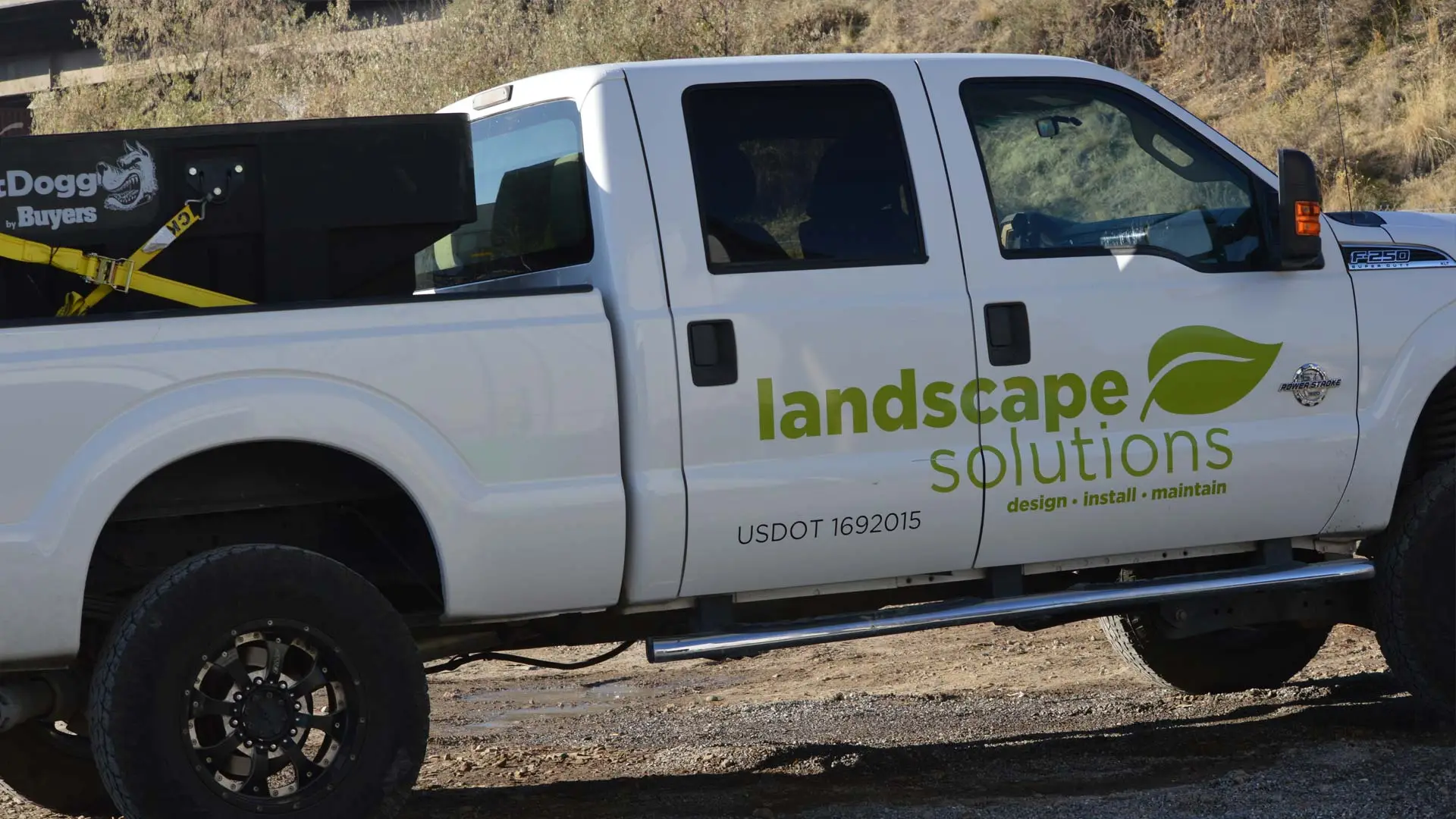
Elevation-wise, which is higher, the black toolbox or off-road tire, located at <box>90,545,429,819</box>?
the black toolbox

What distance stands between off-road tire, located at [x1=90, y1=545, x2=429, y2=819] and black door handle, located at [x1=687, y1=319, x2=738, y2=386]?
105cm

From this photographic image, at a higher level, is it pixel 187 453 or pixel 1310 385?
pixel 187 453

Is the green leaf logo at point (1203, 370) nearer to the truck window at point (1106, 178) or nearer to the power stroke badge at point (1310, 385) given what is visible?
the power stroke badge at point (1310, 385)

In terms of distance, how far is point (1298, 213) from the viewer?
5000 millimetres

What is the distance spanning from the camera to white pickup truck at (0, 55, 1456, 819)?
403cm

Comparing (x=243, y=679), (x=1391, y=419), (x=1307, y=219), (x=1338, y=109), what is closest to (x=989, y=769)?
(x=1391, y=419)

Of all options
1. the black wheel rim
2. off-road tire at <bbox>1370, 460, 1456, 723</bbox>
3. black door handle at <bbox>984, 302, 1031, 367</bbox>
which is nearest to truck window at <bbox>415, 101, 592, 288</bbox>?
black door handle at <bbox>984, 302, 1031, 367</bbox>

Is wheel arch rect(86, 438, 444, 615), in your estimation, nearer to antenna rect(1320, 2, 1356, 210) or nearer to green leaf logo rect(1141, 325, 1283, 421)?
green leaf logo rect(1141, 325, 1283, 421)

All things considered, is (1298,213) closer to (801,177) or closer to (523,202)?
(801,177)

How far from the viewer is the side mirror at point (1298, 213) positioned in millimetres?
4973

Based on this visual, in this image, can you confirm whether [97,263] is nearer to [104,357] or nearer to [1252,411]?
[104,357]

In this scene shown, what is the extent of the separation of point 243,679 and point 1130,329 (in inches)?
107

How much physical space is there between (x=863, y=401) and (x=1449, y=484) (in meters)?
2.08

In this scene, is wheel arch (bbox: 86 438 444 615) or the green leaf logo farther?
the green leaf logo
